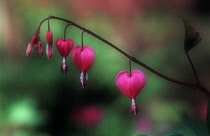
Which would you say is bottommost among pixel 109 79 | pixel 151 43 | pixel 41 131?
pixel 41 131

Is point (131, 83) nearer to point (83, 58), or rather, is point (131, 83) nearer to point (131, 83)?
point (131, 83)

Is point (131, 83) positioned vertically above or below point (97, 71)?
below

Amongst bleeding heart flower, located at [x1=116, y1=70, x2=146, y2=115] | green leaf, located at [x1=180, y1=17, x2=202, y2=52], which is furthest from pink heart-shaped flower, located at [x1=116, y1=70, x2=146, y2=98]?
green leaf, located at [x1=180, y1=17, x2=202, y2=52]

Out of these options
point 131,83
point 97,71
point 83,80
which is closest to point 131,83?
point 131,83

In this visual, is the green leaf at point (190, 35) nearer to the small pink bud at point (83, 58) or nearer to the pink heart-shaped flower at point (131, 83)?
the pink heart-shaped flower at point (131, 83)

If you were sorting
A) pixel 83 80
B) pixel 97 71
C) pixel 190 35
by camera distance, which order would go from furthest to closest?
pixel 97 71 < pixel 83 80 < pixel 190 35

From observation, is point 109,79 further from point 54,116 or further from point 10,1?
point 10,1

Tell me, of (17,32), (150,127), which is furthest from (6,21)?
(150,127)
